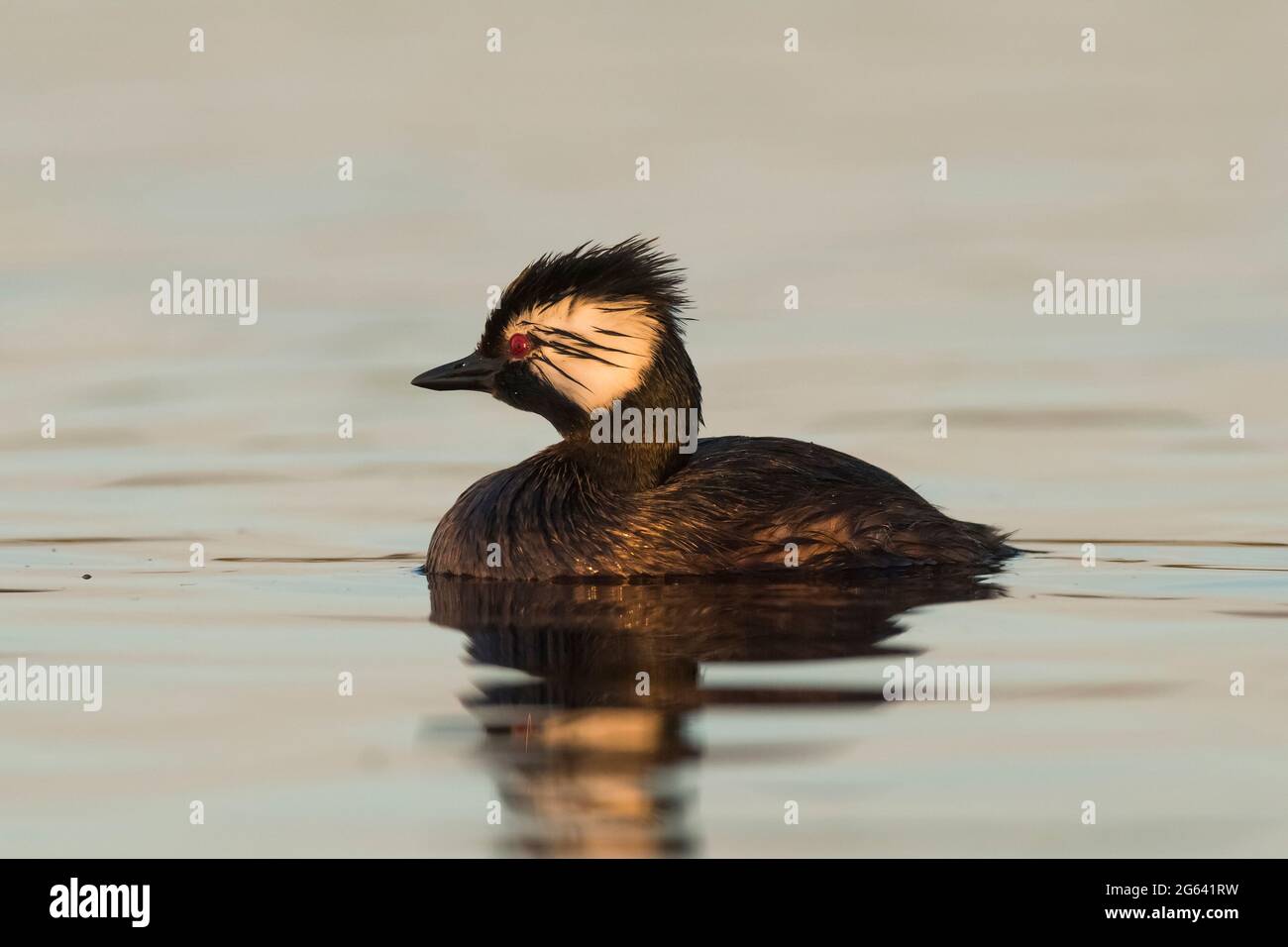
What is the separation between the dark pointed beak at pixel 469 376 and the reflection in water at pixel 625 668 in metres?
1.20

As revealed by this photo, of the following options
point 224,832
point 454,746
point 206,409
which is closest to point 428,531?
point 206,409

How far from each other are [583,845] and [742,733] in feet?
4.09

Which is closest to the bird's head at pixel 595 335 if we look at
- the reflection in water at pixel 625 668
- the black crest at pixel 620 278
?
Answer: the black crest at pixel 620 278

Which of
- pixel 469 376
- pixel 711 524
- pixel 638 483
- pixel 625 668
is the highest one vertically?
pixel 469 376

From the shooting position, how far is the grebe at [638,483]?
12.8 meters

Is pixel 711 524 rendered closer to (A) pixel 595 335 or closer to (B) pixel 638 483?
(B) pixel 638 483

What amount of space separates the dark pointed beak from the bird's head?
10cm

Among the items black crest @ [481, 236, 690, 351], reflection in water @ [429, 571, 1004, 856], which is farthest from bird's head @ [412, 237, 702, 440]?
reflection in water @ [429, 571, 1004, 856]

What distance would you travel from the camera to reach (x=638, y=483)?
1314 centimetres

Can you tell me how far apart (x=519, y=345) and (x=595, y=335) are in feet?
1.77

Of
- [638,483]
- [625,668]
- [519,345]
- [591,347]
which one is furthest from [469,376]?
[625,668]

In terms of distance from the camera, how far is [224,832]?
8070mm

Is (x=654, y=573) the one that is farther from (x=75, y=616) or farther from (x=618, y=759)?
(x=618, y=759)

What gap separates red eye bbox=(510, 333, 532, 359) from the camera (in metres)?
13.5
